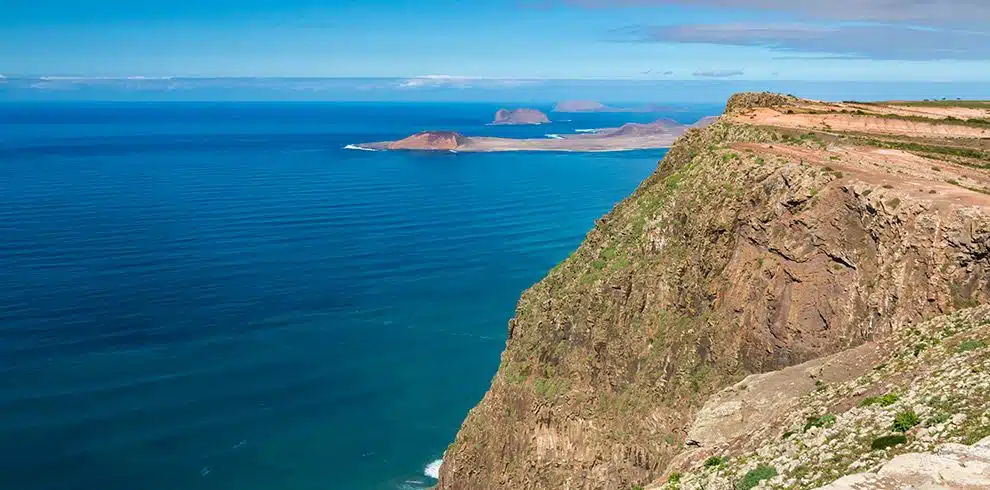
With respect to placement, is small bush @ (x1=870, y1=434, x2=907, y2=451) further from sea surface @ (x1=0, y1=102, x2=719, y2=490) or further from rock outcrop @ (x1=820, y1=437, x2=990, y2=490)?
sea surface @ (x1=0, y1=102, x2=719, y2=490)

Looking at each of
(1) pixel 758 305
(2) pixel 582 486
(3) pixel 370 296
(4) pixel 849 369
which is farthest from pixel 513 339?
(3) pixel 370 296

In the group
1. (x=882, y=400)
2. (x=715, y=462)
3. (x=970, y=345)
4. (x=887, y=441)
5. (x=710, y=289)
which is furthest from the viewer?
(x=710, y=289)

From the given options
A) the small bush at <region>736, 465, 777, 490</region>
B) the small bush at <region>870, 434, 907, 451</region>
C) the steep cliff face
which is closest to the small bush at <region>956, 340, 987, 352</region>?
the steep cliff face

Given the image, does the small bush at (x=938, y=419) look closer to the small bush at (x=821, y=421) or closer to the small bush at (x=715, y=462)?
the small bush at (x=821, y=421)

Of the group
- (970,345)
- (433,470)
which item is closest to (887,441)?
(970,345)

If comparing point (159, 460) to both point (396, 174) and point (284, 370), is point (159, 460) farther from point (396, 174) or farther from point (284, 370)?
point (396, 174)

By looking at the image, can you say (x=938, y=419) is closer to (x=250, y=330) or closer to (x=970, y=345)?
(x=970, y=345)
